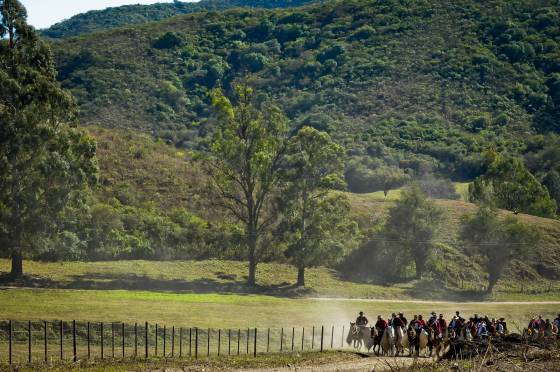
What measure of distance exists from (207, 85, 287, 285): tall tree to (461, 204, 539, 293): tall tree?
22732mm

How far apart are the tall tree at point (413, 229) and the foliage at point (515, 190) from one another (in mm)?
24847

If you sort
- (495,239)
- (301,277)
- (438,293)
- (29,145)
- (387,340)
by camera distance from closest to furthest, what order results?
(387,340)
(29,145)
(301,277)
(438,293)
(495,239)

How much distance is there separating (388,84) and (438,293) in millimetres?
99979

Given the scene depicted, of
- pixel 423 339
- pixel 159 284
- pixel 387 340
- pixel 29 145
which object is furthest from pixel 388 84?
pixel 387 340

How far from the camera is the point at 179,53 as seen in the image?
647 ft

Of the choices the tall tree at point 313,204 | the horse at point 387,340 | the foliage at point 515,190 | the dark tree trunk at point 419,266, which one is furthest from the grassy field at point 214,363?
the foliage at point 515,190

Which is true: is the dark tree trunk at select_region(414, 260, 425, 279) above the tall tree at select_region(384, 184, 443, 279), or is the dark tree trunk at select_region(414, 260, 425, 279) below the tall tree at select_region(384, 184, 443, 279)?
below

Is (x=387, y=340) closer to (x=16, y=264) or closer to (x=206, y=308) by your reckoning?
(x=206, y=308)

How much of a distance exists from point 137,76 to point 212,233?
370 ft

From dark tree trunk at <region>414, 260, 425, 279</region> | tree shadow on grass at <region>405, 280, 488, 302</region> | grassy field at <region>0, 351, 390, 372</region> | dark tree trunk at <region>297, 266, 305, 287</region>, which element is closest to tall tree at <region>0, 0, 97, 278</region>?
dark tree trunk at <region>297, 266, 305, 287</region>

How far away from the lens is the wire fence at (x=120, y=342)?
33125mm

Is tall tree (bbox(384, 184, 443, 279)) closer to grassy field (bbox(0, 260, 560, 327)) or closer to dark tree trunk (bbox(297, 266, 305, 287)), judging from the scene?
grassy field (bbox(0, 260, 560, 327))

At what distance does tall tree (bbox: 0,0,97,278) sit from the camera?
52.8 m

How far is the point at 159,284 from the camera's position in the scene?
59906 millimetres
